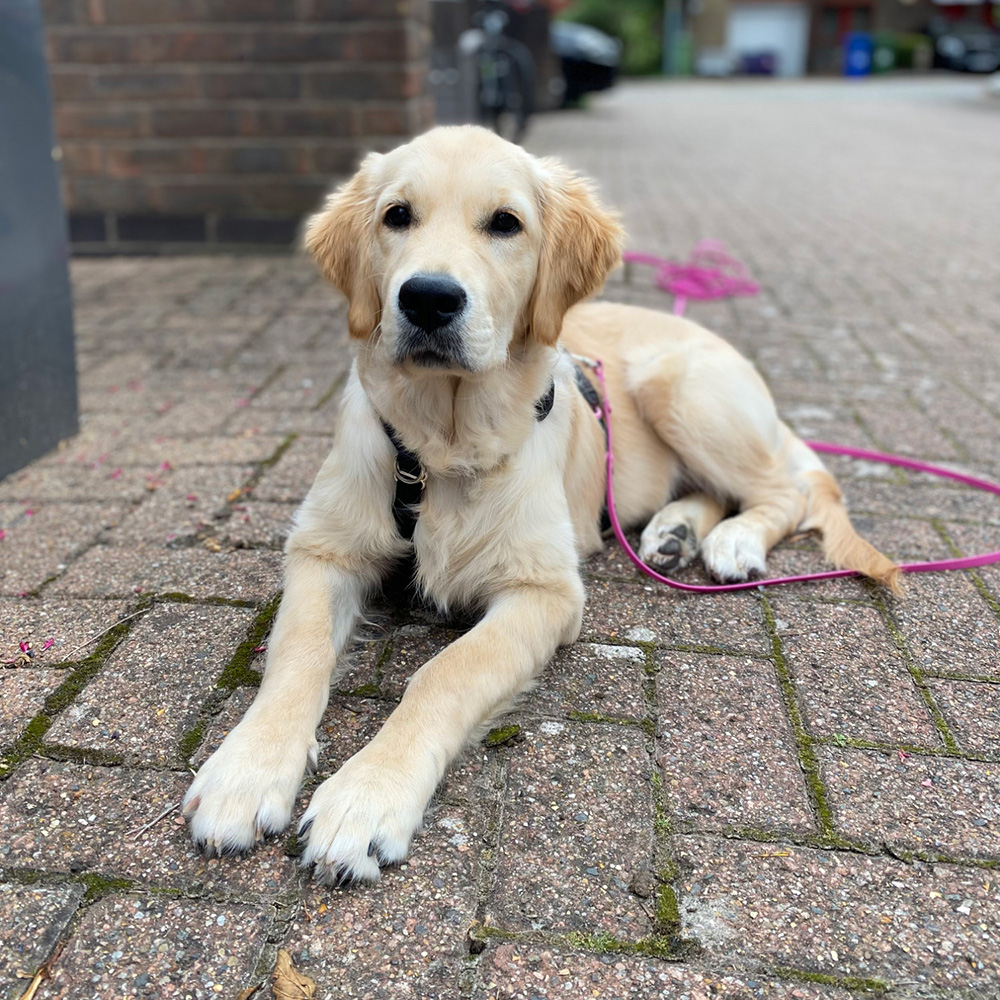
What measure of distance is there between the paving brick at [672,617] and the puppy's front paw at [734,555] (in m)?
0.09

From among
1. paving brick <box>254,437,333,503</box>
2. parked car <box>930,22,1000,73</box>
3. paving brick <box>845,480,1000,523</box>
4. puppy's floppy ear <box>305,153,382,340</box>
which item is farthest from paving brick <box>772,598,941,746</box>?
parked car <box>930,22,1000,73</box>

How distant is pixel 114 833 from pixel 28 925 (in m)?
0.23

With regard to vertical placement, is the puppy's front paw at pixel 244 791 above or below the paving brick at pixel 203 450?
above

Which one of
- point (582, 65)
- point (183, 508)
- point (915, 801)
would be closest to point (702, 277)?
point (183, 508)

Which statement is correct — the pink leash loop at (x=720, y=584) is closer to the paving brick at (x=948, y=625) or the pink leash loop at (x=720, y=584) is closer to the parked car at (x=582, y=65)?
the paving brick at (x=948, y=625)

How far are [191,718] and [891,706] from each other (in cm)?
169

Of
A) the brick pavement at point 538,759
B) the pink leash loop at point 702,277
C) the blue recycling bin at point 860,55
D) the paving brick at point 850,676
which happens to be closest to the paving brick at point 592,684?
the brick pavement at point 538,759

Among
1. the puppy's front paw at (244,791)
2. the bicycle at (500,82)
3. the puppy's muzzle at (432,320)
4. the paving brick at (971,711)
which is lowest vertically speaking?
the paving brick at (971,711)

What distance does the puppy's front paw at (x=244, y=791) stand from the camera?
72.3 inches

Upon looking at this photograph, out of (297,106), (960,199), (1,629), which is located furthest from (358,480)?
(960,199)

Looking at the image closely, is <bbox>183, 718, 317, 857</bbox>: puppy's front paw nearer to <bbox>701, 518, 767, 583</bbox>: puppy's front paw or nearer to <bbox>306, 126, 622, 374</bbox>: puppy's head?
<bbox>306, 126, 622, 374</bbox>: puppy's head

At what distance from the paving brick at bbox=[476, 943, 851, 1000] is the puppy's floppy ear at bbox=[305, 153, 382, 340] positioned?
1.65 meters

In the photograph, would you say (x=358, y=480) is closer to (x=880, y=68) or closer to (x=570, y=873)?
(x=570, y=873)

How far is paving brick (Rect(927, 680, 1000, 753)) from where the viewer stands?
2.26 m
